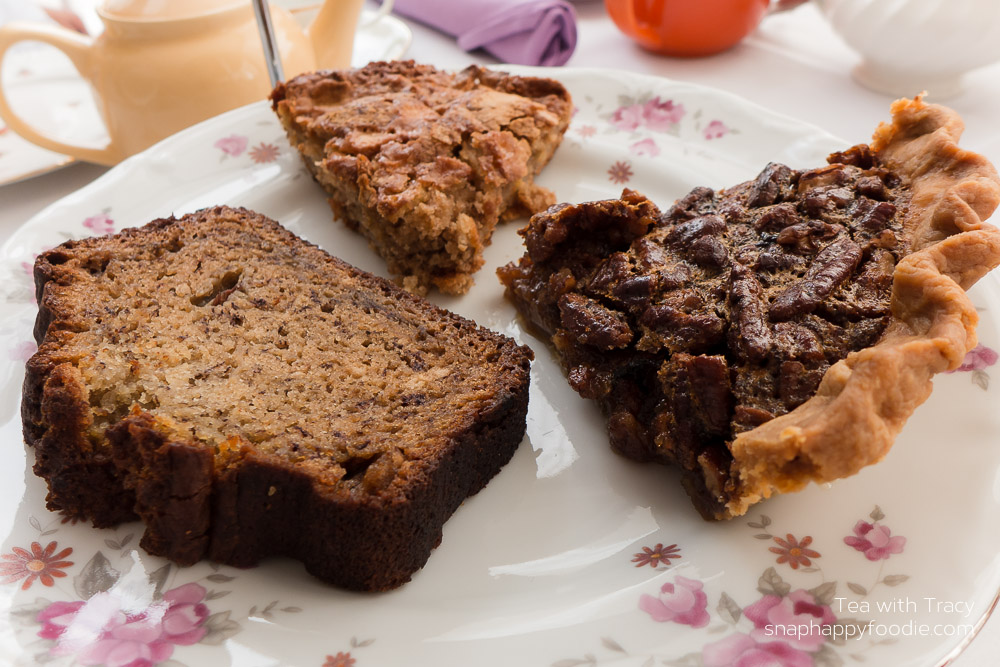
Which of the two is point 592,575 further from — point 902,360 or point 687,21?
point 687,21

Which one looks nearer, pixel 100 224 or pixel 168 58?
pixel 100 224

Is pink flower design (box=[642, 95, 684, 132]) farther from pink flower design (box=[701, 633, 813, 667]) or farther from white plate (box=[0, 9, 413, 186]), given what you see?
pink flower design (box=[701, 633, 813, 667])

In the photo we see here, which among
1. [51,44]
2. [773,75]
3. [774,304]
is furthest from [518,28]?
[774,304]

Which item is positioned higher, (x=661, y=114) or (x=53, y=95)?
(x=661, y=114)

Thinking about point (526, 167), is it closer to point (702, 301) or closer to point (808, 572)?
point (702, 301)

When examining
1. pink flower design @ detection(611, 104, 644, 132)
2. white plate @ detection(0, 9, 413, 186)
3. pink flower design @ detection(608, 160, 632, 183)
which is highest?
pink flower design @ detection(611, 104, 644, 132)

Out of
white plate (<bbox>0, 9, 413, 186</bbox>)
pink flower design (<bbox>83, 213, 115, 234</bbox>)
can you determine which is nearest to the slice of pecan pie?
pink flower design (<bbox>83, 213, 115, 234</bbox>)
